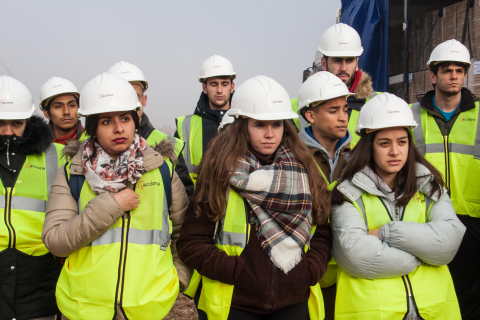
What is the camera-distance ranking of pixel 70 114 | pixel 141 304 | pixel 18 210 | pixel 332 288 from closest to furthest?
1. pixel 141 304
2. pixel 18 210
3. pixel 332 288
4. pixel 70 114

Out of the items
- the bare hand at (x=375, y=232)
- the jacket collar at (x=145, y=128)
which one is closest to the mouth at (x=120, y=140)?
the jacket collar at (x=145, y=128)

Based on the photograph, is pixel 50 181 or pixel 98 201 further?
pixel 50 181

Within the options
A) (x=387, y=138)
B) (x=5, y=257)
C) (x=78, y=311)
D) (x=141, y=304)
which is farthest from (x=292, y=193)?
(x=5, y=257)

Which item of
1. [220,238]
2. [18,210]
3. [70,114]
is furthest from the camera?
[70,114]

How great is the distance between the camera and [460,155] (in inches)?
136

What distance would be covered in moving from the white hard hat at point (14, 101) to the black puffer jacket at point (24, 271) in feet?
0.35

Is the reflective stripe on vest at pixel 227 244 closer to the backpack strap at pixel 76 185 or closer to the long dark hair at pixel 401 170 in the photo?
the long dark hair at pixel 401 170

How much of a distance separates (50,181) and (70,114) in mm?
1363

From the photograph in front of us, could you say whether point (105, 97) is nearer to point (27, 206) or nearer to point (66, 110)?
point (27, 206)

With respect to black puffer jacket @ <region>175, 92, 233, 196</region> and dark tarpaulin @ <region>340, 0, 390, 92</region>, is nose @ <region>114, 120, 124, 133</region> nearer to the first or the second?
black puffer jacket @ <region>175, 92, 233, 196</region>

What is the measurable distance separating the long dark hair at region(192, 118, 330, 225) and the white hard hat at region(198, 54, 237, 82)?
2.05 m

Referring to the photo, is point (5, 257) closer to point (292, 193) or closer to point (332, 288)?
point (292, 193)

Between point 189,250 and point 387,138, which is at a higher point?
point 387,138

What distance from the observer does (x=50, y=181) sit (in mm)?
2902
